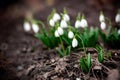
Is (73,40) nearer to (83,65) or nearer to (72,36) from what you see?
(72,36)

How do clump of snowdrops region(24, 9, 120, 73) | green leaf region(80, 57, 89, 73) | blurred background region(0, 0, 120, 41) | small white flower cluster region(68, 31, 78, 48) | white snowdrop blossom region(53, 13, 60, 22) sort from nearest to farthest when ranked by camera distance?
1. green leaf region(80, 57, 89, 73)
2. small white flower cluster region(68, 31, 78, 48)
3. clump of snowdrops region(24, 9, 120, 73)
4. white snowdrop blossom region(53, 13, 60, 22)
5. blurred background region(0, 0, 120, 41)

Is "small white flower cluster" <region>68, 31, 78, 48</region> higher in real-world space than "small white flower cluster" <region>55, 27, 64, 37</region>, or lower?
lower

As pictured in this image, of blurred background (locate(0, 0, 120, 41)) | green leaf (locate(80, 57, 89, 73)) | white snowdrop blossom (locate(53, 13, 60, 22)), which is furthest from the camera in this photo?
blurred background (locate(0, 0, 120, 41))

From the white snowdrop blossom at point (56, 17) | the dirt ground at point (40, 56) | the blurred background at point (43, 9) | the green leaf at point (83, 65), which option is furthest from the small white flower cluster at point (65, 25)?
the blurred background at point (43, 9)

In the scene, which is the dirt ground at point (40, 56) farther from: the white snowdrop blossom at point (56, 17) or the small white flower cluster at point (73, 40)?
the white snowdrop blossom at point (56, 17)

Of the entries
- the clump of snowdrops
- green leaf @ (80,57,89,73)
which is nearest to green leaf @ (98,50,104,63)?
the clump of snowdrops

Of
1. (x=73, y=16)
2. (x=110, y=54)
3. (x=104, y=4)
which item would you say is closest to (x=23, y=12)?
(x=73, y=16)

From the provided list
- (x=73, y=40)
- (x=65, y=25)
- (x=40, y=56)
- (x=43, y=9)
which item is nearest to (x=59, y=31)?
(x=65, y=25)

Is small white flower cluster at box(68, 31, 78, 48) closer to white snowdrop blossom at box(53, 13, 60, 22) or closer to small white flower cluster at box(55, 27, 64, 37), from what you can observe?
small white flower cluster at box(55, 27, 64, 37)
